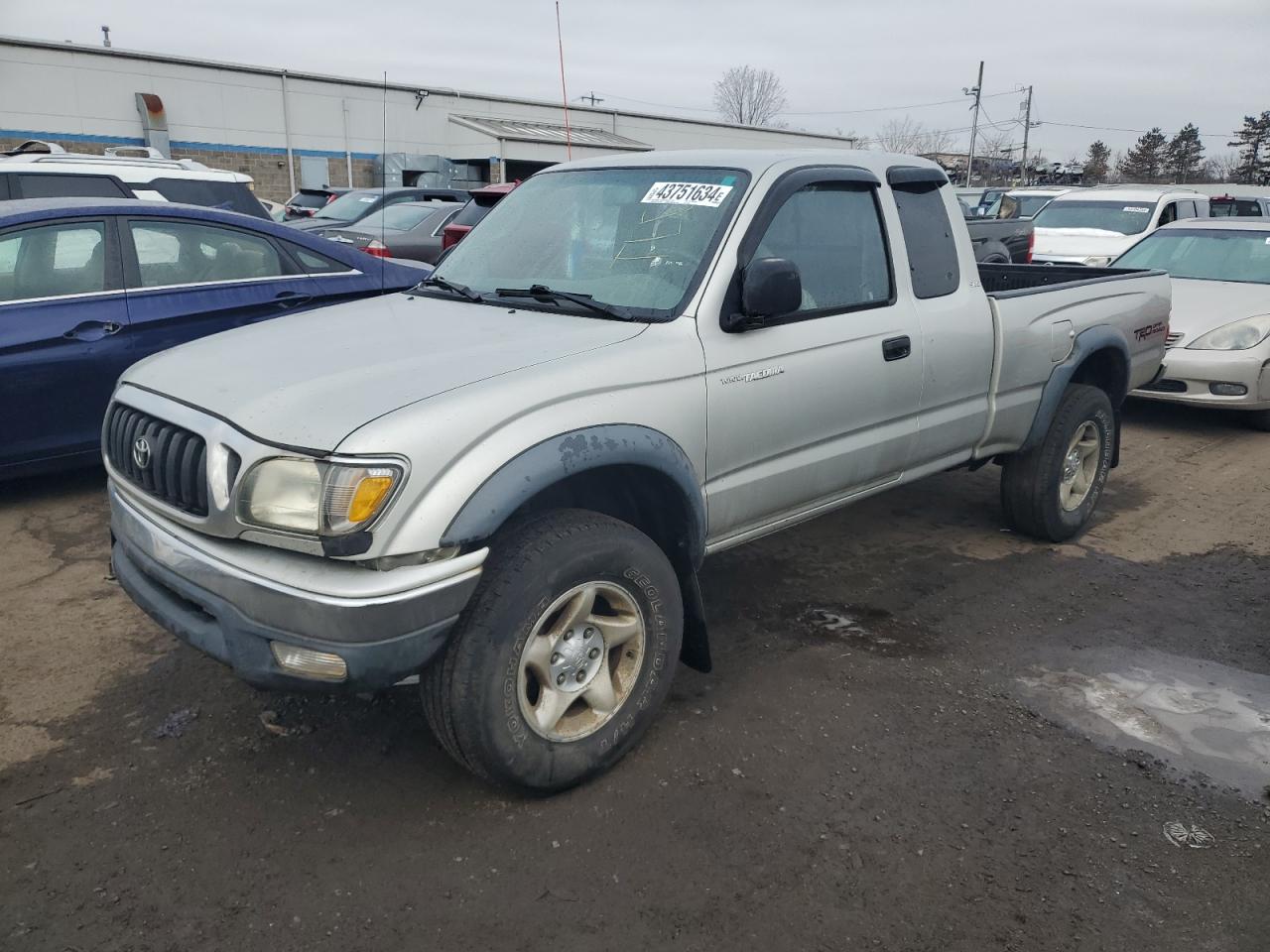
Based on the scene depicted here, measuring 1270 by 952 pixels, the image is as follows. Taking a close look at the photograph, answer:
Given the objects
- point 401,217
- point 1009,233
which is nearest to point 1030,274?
point 401,217

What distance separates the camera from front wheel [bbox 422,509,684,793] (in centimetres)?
266

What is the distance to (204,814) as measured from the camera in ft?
9.46

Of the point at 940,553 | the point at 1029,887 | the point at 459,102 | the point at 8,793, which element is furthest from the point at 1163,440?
the point at 459,102

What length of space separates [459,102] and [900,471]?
110ft

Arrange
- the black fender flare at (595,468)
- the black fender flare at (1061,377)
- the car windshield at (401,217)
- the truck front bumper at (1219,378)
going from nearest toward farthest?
the black fender flare at (595,468) < the black fender flare at (1061,377) < the truck front bumper at (1219,378) < the car windshield at (401,217)

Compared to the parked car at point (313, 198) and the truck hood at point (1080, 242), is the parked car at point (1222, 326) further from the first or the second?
the parked car at point (313, 198)

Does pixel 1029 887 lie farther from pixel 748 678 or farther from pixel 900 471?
pixel 900 471

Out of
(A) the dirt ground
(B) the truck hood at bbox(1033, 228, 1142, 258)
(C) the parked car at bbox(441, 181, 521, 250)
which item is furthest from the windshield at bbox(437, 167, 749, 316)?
(B) the truck hood at bbox(1033, 228, 1142, 258)

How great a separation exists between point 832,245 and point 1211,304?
546 cm

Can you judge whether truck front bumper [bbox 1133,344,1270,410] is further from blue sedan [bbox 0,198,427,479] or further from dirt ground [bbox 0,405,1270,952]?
Result: blue sedan [bbox 0,198,427,479]

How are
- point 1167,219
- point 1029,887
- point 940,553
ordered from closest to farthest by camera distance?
point 1029,887
point 940,553
point 1167,219

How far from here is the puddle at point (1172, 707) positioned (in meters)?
3.24

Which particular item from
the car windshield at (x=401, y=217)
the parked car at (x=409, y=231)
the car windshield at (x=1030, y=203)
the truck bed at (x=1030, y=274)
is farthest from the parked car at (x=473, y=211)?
the car windshield at (x=1030, y=203)

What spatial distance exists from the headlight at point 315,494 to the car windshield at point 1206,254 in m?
8.22
